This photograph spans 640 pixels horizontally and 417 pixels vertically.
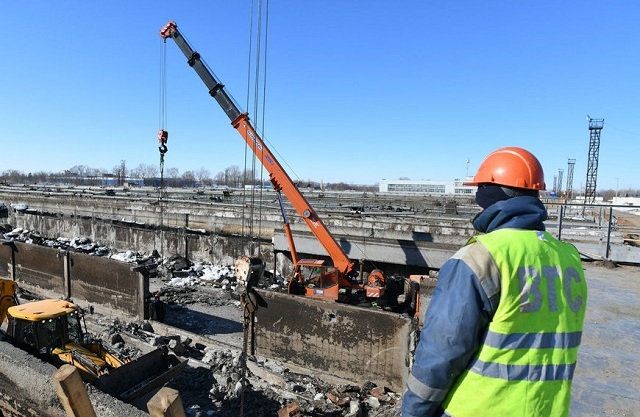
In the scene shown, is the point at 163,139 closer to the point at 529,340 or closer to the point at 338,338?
the point at 338,338

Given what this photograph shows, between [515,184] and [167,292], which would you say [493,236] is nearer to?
[515,184]

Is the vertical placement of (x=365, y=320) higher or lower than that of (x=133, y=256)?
higher

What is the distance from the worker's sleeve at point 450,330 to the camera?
1.62m

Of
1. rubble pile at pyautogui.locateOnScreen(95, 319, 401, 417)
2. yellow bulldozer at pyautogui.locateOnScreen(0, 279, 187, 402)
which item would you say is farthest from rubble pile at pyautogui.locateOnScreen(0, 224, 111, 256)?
rubble pile at pyautogui.locateOnScreen(95, 319, 401, 417)

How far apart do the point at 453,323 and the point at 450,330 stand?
0.11 feet

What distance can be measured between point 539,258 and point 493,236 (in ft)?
0.72

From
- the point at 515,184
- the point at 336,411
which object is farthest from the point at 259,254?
the point at 515,184

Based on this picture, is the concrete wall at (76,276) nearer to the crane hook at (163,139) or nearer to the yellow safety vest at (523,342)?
the crane hook at (163,139)

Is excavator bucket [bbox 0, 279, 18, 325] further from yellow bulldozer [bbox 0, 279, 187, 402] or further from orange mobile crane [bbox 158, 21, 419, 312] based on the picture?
orange mobile crane [bbox 158, 21, 419, 312]

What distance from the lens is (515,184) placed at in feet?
6.28

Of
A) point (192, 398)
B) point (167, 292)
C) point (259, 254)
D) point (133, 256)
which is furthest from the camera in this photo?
point (133, 256)

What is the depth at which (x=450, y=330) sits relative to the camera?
64.5 inches

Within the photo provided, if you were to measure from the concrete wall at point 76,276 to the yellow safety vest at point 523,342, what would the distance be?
419 inches

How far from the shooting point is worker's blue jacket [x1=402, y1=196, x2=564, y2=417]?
1.62m
